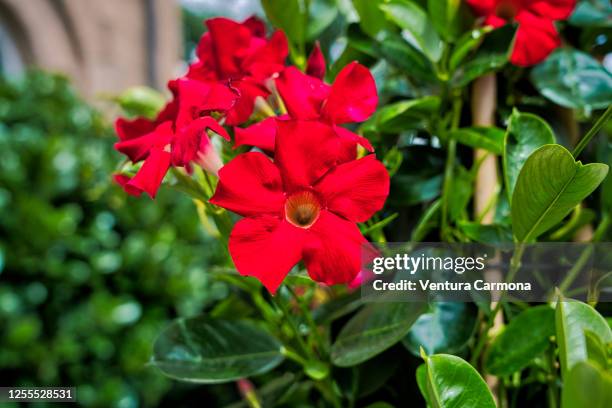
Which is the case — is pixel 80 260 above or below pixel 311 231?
below

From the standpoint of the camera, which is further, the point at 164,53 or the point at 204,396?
the point at 164,53

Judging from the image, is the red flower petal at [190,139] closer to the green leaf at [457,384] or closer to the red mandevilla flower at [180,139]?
the red mandevilla flower at [180,139]

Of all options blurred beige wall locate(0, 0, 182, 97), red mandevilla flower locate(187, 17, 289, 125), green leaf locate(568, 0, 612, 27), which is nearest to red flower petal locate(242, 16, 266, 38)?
red mandevilla flower locate(187, 17, 289, 125)

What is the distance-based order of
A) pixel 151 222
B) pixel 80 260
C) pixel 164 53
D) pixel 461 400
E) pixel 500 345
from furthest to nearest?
pixel 164 53 → pixel 151 222 → pixel 80 260 → pixel 500 345 → pixel 461 400

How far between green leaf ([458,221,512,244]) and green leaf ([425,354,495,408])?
0.13 meters

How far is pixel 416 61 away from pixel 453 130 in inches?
2.2

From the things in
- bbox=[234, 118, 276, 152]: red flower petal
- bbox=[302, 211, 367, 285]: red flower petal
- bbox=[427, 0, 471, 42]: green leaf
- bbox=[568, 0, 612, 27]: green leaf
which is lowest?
bbox=[302, 211, 367, 285]: red flower petal

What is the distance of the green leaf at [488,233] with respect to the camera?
349 mm

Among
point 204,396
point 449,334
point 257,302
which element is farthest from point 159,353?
point 204,396

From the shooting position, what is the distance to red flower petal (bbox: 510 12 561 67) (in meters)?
0.36

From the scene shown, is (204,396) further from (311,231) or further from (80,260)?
(311,231)

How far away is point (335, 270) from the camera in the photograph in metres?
0.27

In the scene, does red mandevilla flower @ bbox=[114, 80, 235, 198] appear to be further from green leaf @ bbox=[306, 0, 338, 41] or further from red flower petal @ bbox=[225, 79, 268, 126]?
green leaf @ bbox=[306, 0, 338, 41]

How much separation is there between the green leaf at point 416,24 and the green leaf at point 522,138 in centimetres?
7
